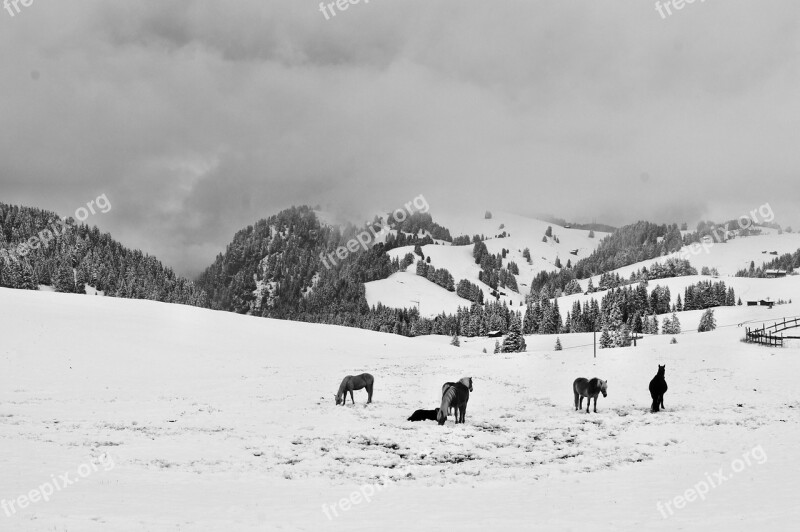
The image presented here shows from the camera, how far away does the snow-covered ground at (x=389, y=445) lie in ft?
36.0

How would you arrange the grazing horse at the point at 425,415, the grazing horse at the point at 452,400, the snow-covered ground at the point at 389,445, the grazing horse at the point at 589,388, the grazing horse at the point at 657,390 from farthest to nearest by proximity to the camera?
the grazing horse at the point at 589,388 < the grazing horse at the point at 657,390 < the grazing horse at the point at 425,415 < the grazing horse at the point at 452,400 < the snow-covered ground at the point at 389,445

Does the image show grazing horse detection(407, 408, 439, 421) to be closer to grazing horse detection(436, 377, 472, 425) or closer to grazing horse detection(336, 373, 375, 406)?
grazing horse detection(436, 377, 472, 425)

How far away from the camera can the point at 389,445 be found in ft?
62.2

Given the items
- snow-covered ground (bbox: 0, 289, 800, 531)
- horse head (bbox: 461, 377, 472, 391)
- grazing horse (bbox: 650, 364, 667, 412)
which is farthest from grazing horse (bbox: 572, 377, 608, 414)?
horse head (bbox: 461, 377, 472, 391)

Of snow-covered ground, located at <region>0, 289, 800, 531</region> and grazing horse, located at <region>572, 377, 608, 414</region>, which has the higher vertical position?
grazing horse, located at <region>572, 377, 608, 414</region>

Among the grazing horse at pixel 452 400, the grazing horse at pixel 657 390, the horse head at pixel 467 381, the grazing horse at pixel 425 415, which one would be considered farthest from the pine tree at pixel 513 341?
the grazing horse at pixel 452 400

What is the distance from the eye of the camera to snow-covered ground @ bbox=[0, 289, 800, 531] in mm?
10977

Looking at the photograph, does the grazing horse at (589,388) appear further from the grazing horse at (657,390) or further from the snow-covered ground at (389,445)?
the grazing horse at (657,390)

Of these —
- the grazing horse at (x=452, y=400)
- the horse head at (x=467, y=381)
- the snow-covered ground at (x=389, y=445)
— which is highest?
the horse head at (x=467, y=381)

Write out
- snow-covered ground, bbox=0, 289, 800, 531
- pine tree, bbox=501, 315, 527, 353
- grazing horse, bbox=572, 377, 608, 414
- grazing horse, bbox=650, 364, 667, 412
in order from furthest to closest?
pine tree, bbox=501, 315, 527, 353
grazing horse, bbox=572, 377, 608, 414
grazing horse, bbox=650, 364, 667, 412
snow-covered ground, bbox=0, 289, 800, 531

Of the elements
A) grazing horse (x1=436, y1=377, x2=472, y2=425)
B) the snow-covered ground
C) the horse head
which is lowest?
the snow-covered ground

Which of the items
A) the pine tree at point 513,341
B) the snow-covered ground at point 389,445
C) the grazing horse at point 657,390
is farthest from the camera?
the pine tree at point 513,341

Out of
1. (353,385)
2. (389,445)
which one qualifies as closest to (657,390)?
(389,445)

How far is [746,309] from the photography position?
15750cm
